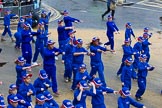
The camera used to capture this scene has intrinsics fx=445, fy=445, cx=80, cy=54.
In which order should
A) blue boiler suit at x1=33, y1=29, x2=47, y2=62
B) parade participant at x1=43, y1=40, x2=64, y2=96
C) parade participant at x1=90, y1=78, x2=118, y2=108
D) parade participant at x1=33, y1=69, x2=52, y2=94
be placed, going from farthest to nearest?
blue boiler suit at x1=33, y1=29, x2=47, y2=62 → parade participant at x1=43, y1=40, x2=64, y2=96 → parade participant at x1=33, y1=69, x2=52, y2=94 → parade participant at x1=90, y1=78, x2=118, y2=108

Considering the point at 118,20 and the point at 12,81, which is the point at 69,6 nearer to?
the point at 118,20

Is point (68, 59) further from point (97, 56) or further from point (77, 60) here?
point (97, 56)

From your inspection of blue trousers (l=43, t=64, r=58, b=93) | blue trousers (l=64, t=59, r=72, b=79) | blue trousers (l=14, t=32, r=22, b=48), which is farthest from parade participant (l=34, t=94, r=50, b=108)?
blue trousers (l=14, t=32, r=22, b=48)

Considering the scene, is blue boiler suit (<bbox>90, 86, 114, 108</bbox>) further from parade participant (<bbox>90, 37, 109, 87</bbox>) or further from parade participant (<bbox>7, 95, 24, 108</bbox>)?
parade participant (<bbox>90, 37, 109, 87</bbox>)

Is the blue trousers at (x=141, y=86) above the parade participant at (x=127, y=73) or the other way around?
the other way around

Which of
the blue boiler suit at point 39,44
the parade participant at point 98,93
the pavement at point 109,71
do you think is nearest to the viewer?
the parade participant at point 98,93

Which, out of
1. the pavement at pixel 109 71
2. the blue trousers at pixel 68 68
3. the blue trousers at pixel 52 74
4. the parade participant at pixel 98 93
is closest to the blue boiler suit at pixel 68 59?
the blue trousers at pixel 68 68

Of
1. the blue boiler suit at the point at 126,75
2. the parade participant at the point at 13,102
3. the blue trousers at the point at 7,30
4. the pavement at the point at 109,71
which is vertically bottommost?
the pavement at the point at 109,71

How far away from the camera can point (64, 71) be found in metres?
17.1

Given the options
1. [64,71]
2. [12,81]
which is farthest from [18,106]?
[64,71]

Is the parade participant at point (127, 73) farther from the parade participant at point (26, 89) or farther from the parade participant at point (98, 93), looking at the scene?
the parade participant at point (26, 89)

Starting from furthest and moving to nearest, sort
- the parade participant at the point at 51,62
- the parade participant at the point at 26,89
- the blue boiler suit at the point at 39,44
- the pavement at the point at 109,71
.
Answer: the blue boiler suit at the point at 39,44, the pavement at the point at 109,71, the parade participant at the point at 51,62, the parade participant at the point at 26,89

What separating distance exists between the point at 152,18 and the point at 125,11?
2558 millimetres

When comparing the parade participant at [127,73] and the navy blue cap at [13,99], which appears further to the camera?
Answer: the parade participant at [127,73]
